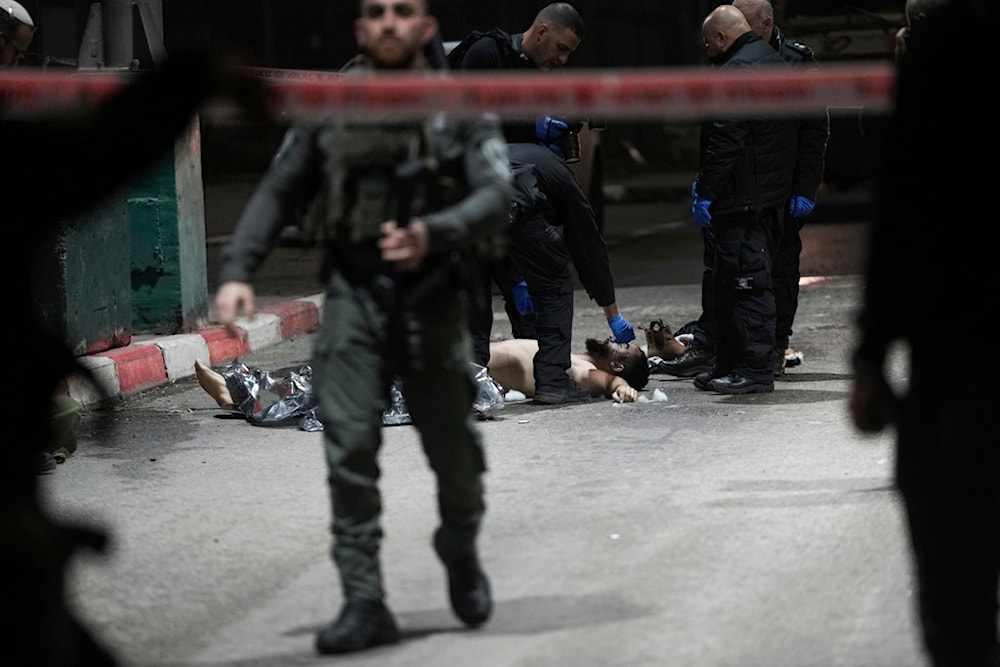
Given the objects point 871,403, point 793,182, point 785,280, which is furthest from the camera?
point 785,280

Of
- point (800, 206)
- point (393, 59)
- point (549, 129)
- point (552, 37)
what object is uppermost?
point (393, 59)

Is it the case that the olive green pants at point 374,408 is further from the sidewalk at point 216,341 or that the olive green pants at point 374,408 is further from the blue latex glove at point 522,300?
the blue latex glove at point 522,300

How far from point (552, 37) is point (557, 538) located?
348 cm

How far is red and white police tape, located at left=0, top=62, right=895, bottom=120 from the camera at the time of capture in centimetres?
470

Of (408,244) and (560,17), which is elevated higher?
(560,17)

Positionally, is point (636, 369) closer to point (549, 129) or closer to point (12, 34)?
point (549, 129)

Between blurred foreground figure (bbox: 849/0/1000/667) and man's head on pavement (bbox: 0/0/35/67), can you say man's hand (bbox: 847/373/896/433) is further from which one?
man's head on pavement (bbox: 0/0/35/67)

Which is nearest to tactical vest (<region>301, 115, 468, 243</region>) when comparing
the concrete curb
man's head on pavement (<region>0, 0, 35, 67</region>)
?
man's head on pavement (<region>0, 0, 35, 67</region>)

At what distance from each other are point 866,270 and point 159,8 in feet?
27.9

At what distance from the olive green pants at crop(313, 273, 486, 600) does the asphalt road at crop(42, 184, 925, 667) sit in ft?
1.03

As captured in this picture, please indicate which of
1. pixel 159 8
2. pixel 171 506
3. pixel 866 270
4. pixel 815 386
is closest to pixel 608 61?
pixel 159 8

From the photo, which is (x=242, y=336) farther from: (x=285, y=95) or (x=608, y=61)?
(x=608, y=61)

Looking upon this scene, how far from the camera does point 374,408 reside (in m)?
4.71

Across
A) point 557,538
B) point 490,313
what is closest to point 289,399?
point 490,313
